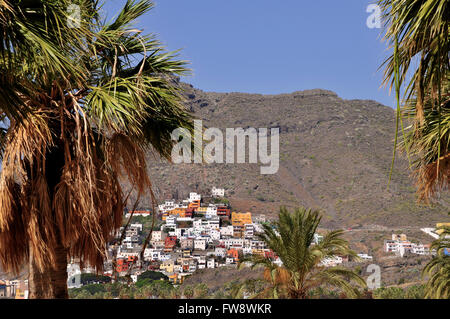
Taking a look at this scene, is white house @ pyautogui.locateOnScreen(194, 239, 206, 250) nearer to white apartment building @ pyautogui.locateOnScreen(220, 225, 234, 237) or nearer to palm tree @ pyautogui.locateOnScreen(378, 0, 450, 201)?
white apartment building @ pyautogui.locateOnScreen(220, 225, 234, 237)

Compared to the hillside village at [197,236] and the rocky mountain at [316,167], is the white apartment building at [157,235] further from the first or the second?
the rocky mountain at [316,167]

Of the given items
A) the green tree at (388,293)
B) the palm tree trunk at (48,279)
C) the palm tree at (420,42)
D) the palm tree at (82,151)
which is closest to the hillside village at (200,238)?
the green tree at (388,293)

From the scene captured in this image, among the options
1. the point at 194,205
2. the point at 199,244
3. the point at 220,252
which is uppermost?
the point at 194,205

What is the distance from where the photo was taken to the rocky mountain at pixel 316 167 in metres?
49.4

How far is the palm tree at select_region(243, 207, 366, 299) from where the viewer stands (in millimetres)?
11523

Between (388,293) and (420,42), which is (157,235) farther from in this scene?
(420,42)

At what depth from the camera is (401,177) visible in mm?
53312

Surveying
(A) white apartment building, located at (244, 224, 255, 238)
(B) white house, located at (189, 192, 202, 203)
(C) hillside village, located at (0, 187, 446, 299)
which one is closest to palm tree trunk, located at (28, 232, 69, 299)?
(C) hillside village, located at (0, 187, 446, 299)

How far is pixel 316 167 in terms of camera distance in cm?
6306

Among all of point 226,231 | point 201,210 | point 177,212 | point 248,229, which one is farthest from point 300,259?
point 201,210

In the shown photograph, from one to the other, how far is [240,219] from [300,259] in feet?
152

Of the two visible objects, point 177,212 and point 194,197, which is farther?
point 194,197

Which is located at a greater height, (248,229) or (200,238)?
(248,229)
